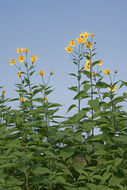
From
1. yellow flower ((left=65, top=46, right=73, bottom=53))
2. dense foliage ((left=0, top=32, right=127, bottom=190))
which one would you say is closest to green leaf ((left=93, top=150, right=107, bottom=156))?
dense foliage ((left=0, top=32, right=127, bottom=190))

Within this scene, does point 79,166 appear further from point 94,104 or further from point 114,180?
point 94,104

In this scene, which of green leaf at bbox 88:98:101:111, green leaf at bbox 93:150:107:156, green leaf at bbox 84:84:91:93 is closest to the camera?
green leaf at bbox 93:150:107:156

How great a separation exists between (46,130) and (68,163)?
1.76ft

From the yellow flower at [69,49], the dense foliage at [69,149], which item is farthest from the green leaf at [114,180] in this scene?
the yellow flower at [69,49]

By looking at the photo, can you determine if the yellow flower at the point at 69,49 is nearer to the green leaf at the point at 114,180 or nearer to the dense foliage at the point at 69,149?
the dense foliage at the point at 69,149

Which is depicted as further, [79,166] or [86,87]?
[86,87]

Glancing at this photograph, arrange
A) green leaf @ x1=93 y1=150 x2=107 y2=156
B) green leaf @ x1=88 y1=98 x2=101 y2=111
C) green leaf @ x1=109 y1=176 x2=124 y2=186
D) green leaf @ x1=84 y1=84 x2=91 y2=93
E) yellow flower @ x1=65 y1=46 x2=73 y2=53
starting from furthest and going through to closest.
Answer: yellow flower @ x1=65 y1=46 x2=73 y2=53
green leaf @ x1=84 y1=84 x2=91 y2=93
green leaf @ x1=88 y1=98 x2=101 y2=111
green leaf @ x1=93 y1=150 x2=107 y2=156
green leaf @ x1=109 y1=176 x2=124 y2=186

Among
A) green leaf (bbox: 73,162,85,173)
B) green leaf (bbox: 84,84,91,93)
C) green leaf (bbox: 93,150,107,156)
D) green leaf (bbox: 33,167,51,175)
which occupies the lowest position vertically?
green leaf (bbox: 73,162,85,173)

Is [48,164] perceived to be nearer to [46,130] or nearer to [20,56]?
[46,130]

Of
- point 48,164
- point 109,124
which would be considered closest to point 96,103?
point 109,124

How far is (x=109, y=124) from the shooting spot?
11.5ft

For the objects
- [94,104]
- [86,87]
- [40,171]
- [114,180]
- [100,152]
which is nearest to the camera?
[40,171]

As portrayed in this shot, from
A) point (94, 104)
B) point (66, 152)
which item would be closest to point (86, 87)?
point (94, 104)

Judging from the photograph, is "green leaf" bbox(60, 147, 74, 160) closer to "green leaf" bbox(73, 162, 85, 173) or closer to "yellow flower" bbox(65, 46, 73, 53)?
"green leaf" bbox(73, 162, 85, 173)
